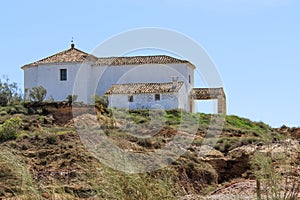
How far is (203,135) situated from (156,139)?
4693mm

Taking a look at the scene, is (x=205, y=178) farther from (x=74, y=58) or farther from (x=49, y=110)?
(x=74, y=58)

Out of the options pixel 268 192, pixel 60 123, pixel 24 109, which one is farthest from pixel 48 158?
pixel 268 192

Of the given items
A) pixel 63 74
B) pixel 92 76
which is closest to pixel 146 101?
pixel 92 76

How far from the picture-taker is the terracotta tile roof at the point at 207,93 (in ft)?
151

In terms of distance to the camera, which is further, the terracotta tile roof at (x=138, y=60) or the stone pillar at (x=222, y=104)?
the terracotta tile roof at (x=138, y=60)

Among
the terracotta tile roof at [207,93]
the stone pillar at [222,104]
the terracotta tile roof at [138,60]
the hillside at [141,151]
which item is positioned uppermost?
the terracotta tile roof at [138,60]

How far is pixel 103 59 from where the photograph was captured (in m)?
48.7

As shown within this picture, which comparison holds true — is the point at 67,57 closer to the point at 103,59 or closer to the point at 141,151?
the point at 103,59

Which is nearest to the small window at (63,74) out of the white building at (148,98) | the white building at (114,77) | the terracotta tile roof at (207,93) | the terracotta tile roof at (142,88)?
the white building at (114,77)

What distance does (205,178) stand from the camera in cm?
2689

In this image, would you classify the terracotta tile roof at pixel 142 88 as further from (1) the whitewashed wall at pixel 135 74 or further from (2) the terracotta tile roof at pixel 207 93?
(2) the terracotta tile roof at pixel 207 93

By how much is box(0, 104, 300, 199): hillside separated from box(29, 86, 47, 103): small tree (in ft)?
12.9

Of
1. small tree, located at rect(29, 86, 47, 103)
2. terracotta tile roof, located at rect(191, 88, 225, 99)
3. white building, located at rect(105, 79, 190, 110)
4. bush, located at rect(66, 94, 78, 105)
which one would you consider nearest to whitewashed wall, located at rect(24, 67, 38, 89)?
small tree, located at rect(29, 86, 47, 103)

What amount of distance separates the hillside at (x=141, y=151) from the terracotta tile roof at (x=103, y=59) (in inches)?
218
